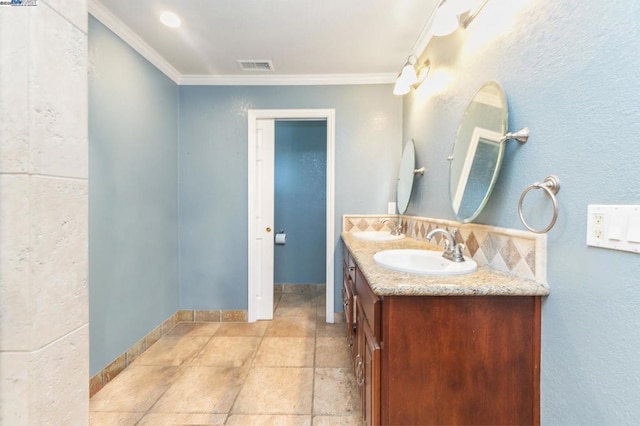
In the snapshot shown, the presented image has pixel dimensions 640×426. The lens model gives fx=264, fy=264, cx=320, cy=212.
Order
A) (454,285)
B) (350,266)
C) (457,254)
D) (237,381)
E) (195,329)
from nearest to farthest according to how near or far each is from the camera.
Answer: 1. (454,285)
2. (457,254)
3. (237,381)
4. (350,266)
5. (195,329)

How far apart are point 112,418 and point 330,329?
1.57 m

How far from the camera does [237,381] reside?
5.64 ft

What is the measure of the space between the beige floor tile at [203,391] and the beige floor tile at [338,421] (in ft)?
1.69

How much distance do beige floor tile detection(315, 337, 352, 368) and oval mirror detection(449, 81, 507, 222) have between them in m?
1.32

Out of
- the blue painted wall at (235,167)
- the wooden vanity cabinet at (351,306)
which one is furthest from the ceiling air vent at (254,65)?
the wooden vanity cabinet at (351,306)

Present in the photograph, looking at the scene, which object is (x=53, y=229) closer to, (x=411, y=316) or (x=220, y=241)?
(x=411, y=316)

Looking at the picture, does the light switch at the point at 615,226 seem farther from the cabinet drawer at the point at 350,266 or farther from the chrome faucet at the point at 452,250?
the cabinet drawer at the point at 350,266

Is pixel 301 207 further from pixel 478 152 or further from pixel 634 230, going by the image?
pixel 634 230

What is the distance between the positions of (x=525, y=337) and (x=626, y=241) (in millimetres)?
439

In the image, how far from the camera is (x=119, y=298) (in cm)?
181

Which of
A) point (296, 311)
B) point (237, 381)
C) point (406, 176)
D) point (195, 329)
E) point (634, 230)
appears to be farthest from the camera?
point (296, 311)

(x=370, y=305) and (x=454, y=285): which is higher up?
(x=454, y=285)

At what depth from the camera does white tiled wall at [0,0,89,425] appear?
45cm

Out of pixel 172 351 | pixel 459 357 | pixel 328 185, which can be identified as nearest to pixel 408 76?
pixel 328 185
